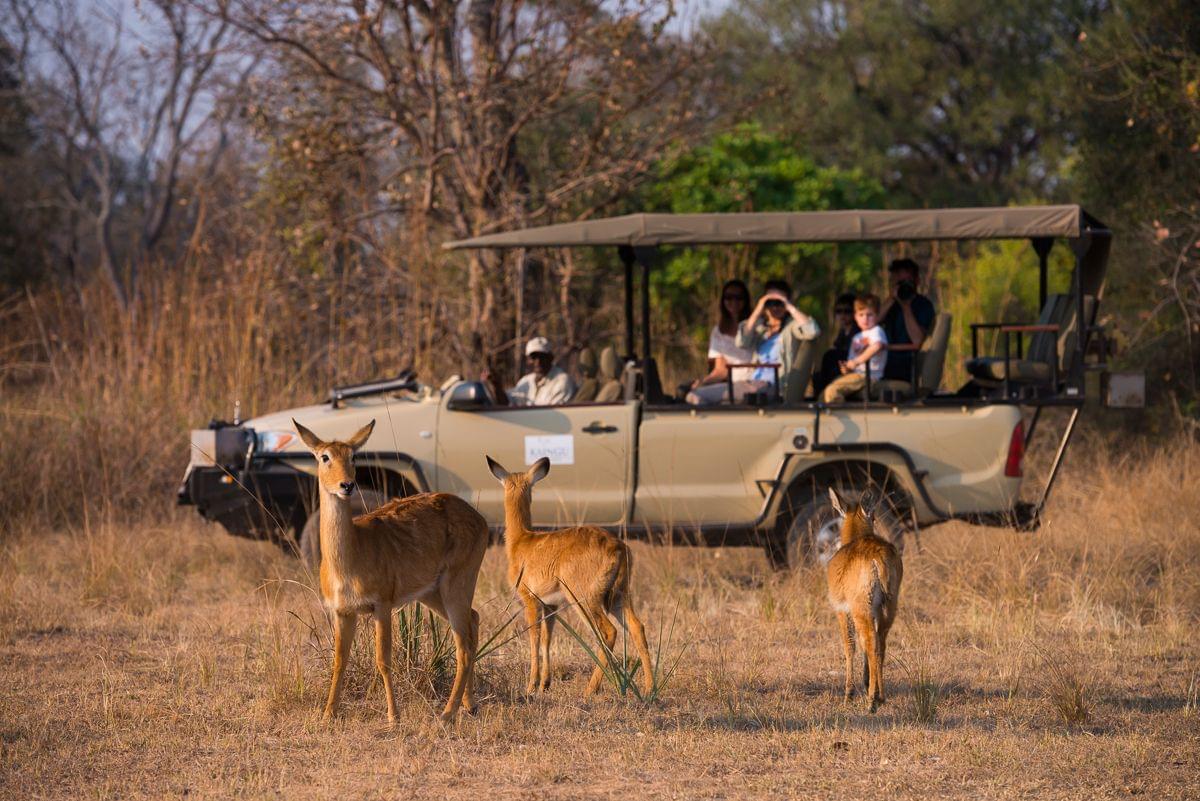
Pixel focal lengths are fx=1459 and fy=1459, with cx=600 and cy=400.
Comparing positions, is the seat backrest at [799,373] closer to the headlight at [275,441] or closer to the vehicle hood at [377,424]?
the vehicle hood at [377,424]

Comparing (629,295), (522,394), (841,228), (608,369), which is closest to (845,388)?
(841,228)

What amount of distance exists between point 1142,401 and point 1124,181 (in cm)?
632

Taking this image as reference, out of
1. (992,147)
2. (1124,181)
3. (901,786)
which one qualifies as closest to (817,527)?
(901,786)

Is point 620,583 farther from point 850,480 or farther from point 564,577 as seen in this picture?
point 850,480

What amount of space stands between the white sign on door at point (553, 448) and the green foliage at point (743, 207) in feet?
20.6

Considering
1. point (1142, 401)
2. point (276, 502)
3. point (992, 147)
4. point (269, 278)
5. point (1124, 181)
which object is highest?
point (992, 147)

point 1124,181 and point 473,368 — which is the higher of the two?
point 1124,181

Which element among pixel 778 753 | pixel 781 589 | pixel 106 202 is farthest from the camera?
pixel 106 202

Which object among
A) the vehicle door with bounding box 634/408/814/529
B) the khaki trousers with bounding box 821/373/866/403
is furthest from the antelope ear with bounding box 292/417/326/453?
the khaki trousers with bounding box 821/373/866/403

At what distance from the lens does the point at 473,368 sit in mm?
13344

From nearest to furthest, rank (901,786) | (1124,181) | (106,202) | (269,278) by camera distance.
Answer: (901,786) < (269,278) < (1124,181) < (106,202)

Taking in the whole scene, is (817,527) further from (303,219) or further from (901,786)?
(303,219)

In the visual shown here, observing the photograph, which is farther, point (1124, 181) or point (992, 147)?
point (992, 147)

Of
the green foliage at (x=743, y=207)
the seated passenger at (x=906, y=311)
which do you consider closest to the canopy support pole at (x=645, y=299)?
the seated passenger at (x=906, y=311)
